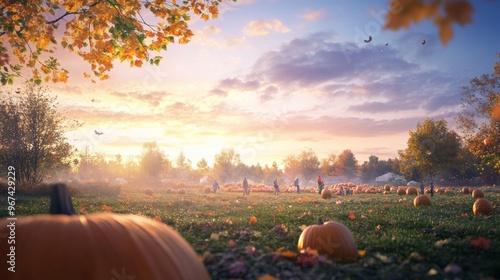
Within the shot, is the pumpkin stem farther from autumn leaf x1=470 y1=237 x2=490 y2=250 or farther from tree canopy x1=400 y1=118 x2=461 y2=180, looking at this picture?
tree canopy x1=400 y1=118 x2=461 y2=180

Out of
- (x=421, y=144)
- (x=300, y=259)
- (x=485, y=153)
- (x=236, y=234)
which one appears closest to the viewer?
(x=300, y=259)

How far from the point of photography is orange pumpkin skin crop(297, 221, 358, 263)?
5926 mm

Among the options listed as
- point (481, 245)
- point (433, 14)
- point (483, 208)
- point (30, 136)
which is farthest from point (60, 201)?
point (30, 136)

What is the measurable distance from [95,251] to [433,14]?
12.1ft

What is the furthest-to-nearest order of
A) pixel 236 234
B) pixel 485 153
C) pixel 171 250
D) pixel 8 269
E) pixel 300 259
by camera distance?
pixel 485 153, pixel 236 234, pixel 300 259, pixel 171 250, pixel 8 269

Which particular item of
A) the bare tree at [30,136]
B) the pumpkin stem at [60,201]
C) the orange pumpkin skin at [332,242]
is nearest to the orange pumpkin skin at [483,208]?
the orange pumpkin skin at [332,242]

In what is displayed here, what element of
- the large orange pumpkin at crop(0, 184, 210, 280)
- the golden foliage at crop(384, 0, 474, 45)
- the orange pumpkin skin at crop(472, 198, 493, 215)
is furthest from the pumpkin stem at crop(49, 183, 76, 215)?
the orange pumpkin skin at crop(472, 198, 493, 215)

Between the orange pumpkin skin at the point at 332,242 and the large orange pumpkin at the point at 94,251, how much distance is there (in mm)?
3006

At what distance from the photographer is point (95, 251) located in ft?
10.3

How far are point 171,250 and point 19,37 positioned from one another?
8.02 m

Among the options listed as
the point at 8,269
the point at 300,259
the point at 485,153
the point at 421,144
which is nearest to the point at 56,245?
the point at 8,269

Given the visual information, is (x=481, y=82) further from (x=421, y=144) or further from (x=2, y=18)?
(x=2, y=18)

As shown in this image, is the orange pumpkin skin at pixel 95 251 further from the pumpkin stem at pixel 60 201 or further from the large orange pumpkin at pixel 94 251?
the pumpkin stem at pixel 60 201

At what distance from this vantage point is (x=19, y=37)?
8344 mm
